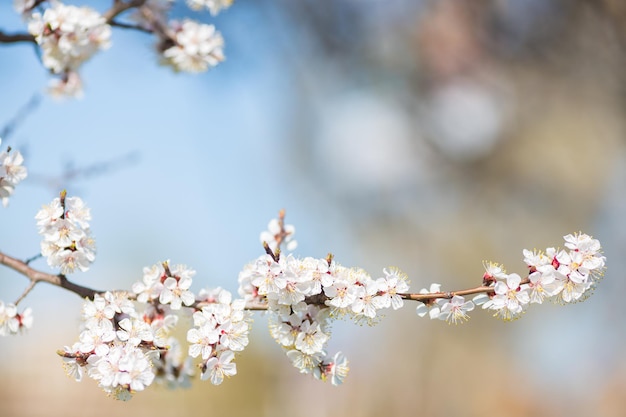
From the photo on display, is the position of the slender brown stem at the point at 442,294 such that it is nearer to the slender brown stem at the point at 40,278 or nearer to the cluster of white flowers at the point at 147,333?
the cluster of white flowers at the point at 147,333

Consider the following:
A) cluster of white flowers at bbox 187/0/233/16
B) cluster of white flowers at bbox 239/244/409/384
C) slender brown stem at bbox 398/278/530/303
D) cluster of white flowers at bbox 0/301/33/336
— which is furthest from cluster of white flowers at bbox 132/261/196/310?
cluster of white flowers at bbox 187/0/233/16

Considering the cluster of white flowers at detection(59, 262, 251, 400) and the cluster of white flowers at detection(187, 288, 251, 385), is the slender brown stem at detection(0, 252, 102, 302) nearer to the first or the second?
the cluster of white flowers at detection(59, 262, 251, 400)

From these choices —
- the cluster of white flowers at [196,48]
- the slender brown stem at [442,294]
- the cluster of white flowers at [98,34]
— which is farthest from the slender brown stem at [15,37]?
the slender brown stem at [442,294]

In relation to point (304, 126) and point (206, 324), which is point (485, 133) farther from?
point (206, 324)

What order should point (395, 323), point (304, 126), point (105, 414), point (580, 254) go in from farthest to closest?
1. point (105, 414)
2. point (304, 126)
3. point (395, 323)
4. point (580, 254)

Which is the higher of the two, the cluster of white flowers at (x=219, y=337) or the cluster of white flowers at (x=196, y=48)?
the cluster of white flowers at (x=196, y=48)

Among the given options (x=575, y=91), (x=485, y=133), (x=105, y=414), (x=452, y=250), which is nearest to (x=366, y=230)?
(x=452, y=250)
